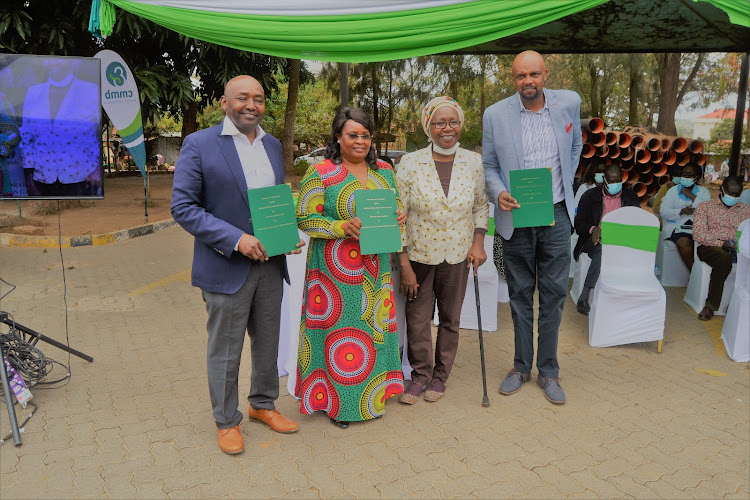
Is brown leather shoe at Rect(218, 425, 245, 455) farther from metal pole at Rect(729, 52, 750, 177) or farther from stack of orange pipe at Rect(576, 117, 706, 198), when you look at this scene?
metal pole at Rect(729, 52, 750, 177)

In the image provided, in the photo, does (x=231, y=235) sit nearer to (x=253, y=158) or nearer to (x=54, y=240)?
(x=253, y=158)

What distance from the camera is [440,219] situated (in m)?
3.51

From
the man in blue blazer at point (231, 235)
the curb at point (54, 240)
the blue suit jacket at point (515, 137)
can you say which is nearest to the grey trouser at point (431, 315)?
the blue suit jacket at point (515, 137)

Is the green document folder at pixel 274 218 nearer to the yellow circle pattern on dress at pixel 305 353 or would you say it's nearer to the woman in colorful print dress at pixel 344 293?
the woman in colorful print dress at pixel 344 293

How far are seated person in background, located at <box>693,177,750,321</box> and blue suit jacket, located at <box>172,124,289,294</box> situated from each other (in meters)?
4.64

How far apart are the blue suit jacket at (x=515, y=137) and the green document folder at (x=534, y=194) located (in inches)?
5.3

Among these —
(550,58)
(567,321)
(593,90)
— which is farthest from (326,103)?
(567,321)

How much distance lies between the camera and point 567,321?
557 cm

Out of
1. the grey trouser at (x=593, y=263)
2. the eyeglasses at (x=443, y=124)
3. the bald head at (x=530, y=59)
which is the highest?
the bald head at (x=530, y=59)

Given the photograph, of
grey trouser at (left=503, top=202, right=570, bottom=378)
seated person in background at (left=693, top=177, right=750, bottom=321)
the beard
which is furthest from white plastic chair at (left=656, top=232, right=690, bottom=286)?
the beard

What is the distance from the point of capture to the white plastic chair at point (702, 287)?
5.63m

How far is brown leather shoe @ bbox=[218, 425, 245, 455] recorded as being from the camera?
3.14 metres

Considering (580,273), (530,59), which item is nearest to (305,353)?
(530,59)

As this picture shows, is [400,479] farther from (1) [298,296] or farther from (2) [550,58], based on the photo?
(2) [550,58]
